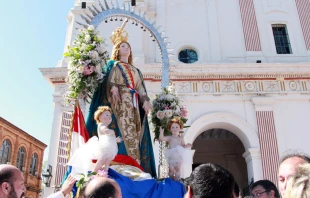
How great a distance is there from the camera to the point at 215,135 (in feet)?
45.6

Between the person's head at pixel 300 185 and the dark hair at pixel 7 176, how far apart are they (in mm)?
1747

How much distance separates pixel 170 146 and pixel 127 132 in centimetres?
64

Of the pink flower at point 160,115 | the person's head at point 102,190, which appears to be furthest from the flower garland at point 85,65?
the person's head at point 102,190

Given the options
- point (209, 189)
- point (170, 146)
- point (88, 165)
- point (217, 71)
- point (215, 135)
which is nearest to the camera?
point (209, 189)

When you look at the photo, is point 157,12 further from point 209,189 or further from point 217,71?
point 209,189

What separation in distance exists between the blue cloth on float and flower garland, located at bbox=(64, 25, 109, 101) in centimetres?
133

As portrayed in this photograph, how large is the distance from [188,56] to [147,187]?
29.5 feet

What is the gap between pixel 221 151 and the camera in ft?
47.9

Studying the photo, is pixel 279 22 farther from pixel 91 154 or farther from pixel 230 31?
pixel 91 154

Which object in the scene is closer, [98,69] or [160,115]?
[98,69]

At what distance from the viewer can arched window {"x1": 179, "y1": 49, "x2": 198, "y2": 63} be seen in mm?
11930

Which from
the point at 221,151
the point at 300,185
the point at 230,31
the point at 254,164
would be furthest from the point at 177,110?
the point at 221,151

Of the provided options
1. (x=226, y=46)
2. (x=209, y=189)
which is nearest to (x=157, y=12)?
(x=226, y=46)

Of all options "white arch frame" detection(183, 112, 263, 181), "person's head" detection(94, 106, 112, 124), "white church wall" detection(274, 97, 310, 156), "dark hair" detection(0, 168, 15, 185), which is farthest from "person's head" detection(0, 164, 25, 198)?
"white church wall" detection(274, 97, 310, 156)
